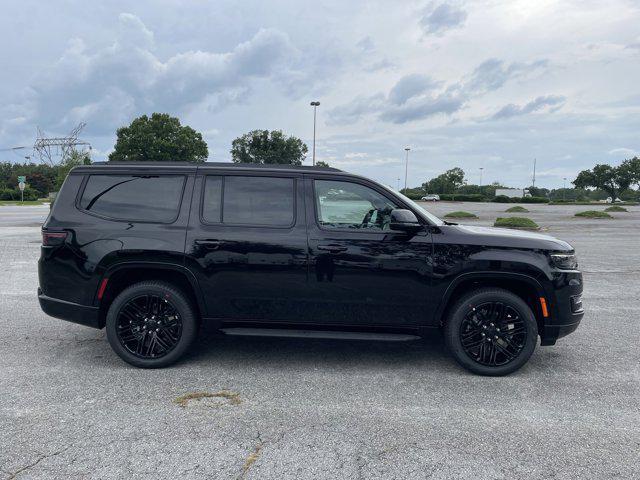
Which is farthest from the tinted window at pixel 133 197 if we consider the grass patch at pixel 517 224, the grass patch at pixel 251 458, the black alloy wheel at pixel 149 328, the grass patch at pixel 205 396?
the grass patch at pixel 517 224

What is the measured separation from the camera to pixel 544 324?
4332 millimetres

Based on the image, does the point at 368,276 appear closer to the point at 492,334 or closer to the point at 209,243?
the point at 492,334

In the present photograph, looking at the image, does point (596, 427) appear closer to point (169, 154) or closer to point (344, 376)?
point (344, 376)

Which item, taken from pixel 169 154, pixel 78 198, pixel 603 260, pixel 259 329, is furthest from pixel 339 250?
pixel 169 154

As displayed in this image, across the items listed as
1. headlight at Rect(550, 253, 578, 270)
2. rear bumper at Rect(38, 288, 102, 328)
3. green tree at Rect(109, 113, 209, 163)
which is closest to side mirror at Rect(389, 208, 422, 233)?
headlight at Rect(550, 253, 578, 270)

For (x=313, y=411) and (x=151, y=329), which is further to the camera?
(x=151, y=329)

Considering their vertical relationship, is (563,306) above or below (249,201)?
below

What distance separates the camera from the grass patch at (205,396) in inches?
146

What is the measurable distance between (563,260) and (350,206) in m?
1.99

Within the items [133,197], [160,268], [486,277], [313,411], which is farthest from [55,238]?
[486,277]

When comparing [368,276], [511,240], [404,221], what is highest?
[404,221]

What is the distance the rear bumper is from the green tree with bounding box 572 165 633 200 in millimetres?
117189

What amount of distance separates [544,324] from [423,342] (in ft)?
4.33

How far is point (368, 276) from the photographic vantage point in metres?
4.23
